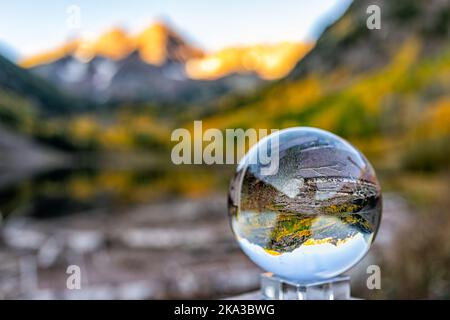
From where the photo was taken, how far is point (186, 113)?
19262 cm

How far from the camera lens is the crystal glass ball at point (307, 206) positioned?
282 centimetres

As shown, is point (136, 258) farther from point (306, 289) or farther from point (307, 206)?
point (307, 206)

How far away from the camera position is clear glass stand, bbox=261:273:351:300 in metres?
→ 3.01

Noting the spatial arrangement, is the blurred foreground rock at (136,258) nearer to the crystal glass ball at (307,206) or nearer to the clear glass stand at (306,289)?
the clear glass stand at (306,289)

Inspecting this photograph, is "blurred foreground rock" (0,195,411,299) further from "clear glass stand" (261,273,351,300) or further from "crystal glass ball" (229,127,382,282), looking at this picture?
"crystal glass ball" (229,127,382,282)

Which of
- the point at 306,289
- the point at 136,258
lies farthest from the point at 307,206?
the point at 136,258

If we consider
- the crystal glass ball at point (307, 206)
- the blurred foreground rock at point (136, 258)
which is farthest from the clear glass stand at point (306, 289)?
the blurred foreground rock at point (136, 258)

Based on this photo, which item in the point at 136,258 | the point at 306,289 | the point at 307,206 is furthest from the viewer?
the point at 136,258

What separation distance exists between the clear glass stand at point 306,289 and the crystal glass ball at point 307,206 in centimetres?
5

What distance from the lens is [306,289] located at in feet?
9.84

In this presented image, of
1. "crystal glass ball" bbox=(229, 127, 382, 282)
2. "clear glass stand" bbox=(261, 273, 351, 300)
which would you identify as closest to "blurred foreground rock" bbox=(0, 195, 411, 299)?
"clear glass stand" bbox=(261, 273, 351, 300)

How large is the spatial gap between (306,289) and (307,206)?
20.2 inches

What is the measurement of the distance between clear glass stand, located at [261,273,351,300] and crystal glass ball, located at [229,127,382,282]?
0.18 ft

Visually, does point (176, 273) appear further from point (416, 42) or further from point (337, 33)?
point (337, 33)
